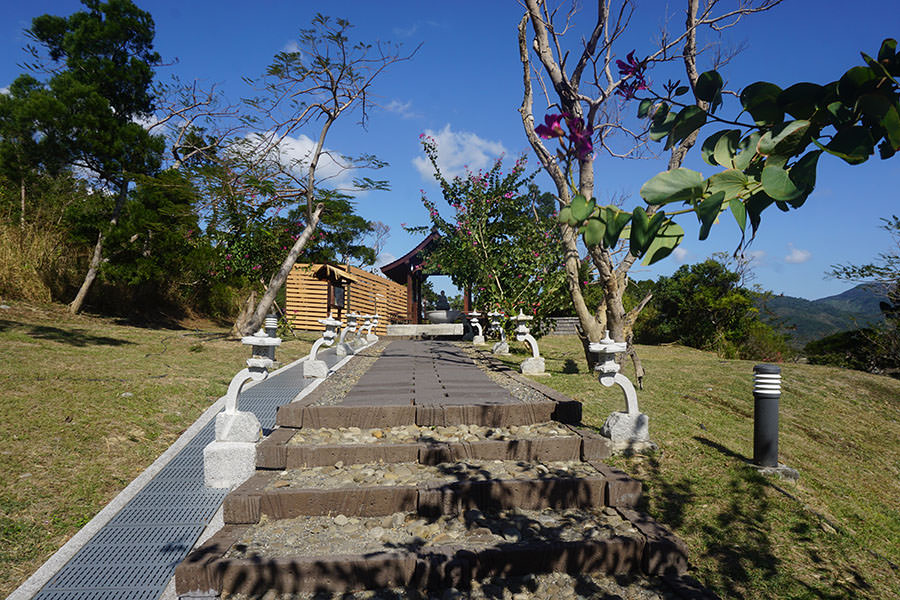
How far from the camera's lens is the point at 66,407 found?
456 cm

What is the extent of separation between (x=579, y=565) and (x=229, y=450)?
239cm

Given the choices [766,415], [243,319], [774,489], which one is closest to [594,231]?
[774,489]

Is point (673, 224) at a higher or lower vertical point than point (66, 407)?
higher

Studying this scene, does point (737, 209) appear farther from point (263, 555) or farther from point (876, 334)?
point (876, 334)

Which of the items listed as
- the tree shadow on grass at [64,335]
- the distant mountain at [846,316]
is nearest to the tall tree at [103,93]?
the tree shadow on grass at [64,335]

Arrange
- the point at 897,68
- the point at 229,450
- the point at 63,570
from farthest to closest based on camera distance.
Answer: the point at 229,450, the point at 63,570, the point at 897,68

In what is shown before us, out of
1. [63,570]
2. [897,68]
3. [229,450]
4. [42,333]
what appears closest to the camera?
[897,68]

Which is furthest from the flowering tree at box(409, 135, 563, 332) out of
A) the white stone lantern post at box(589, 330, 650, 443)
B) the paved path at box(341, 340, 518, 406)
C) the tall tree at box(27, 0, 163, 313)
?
the tall tree at box(27, 0, 163, 313)

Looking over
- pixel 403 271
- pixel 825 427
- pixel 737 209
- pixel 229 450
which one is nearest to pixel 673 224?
pixel 737 209

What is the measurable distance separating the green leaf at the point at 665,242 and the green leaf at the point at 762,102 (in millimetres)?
218

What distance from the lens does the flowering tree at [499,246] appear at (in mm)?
10797

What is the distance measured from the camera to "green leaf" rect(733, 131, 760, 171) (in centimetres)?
79

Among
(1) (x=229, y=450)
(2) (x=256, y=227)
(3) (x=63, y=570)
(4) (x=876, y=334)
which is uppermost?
(2) (x=256, y=227)

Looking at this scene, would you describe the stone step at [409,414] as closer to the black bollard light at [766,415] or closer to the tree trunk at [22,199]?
the black bollard light at [766,415]
